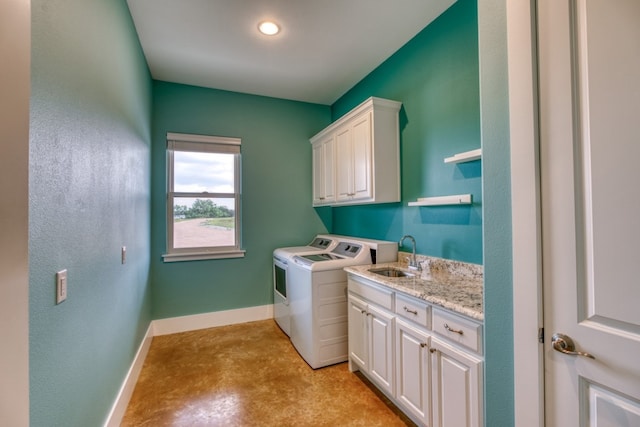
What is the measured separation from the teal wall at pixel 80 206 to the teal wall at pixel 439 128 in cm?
227

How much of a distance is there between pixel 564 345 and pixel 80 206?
203 cm

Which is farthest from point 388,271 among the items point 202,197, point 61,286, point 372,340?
point 202,197

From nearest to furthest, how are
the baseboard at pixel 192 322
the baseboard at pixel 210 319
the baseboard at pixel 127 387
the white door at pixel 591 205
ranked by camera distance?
1. the white door at pixel 591 205
2. the baseboard at pixel 127 387
3. the baseboard at pixel 192 322
4. the baseboard at pixel 210 319

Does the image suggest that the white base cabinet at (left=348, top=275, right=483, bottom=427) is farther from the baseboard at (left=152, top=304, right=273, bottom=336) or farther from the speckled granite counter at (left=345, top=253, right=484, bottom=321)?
the baseboard at (left=152, top=304, right=273, bottom=336)

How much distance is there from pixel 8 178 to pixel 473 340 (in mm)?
1800

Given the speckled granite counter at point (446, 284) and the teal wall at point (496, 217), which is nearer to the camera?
the teal wall at point (496, 217)

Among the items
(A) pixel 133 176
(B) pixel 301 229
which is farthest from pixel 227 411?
(B) pixel 301 229

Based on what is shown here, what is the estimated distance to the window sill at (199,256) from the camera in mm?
3333

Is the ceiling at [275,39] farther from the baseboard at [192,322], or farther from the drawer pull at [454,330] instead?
the baseboard at [192,322]

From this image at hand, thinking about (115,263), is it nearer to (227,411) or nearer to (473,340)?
(227,411)

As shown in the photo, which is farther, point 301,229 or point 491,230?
point 301,229

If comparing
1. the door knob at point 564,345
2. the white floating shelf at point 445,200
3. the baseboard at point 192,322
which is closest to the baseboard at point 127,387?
the baseboard at point 192,322

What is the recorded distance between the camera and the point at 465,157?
1894mm

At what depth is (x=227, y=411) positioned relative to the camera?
2.01 meters
